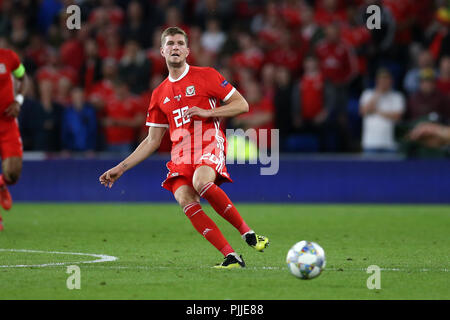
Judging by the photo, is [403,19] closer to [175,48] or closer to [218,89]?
[218,89]

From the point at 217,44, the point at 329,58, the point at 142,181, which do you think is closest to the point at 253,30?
the point at 217,44

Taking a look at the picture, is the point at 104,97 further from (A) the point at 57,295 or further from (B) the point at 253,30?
(A) the point at 57,295

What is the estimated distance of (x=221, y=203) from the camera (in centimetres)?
796

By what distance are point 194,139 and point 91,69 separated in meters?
10.6

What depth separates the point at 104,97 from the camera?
1761 centimetres

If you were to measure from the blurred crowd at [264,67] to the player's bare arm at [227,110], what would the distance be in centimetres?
766

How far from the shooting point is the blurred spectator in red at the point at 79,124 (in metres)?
16.9

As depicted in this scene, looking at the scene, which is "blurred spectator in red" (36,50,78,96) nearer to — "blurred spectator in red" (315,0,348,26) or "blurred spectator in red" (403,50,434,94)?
"blurred spectator in red" (315,0,348,26)

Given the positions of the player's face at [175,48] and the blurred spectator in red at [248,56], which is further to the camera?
the blurred spectator in red at [248,56]

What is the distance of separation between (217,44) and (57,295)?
1251 centimetres

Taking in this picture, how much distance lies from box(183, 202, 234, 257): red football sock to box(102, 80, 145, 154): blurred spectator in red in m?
9.08

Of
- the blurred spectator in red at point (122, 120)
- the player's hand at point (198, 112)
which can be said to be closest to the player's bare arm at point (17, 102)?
the player's hand at point (198, 112)

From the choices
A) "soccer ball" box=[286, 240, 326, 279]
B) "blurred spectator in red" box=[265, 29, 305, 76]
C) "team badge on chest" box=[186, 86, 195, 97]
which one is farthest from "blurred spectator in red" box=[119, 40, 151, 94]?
"soccer ball" box=[286, 240, 326, 279]

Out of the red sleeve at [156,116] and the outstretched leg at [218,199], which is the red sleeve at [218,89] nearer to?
the red sleeve at [156,116]
